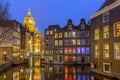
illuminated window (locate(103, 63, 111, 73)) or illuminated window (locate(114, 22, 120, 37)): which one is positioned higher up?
illuminated window (locate(114, 22, 120, 37))

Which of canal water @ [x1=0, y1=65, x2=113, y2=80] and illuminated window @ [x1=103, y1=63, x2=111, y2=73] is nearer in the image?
canal water @ [x1=0, y1=65, x2=113, y2=80]

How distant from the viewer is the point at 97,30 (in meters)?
47.6

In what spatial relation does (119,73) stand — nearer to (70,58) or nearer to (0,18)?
(0,18)

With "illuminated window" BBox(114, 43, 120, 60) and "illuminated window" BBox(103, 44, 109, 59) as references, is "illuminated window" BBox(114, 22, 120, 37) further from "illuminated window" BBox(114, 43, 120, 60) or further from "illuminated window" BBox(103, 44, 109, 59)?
"illuminated window" BBox(103, 44, 109, 59)

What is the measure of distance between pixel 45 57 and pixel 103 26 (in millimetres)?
63695

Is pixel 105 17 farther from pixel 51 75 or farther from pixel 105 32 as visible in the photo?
pixel 51 75

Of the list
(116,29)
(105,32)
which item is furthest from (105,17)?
(116,29)

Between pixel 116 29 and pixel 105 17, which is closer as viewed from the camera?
pixel 116 29

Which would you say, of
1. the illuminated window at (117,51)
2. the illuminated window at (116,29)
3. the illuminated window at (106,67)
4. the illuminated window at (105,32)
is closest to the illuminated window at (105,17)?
the illuminated window at (105,32)

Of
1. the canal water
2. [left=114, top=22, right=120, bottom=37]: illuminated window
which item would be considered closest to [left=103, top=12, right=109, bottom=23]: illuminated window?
[left=114, top=22, right=120, bottom=37]: illuminated window

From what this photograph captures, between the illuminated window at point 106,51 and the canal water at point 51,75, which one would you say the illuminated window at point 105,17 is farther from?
the canal water at point 51,75

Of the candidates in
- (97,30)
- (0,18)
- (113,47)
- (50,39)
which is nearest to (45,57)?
(50,39)

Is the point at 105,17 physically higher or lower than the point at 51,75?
higher

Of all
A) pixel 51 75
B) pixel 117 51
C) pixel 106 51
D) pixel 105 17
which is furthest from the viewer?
pixel 51 75
